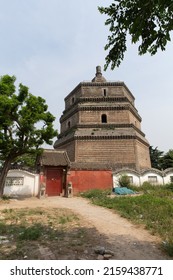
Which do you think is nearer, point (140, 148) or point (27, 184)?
point (27, 184)

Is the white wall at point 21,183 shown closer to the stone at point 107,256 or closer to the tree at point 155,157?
the stone at point 107,256

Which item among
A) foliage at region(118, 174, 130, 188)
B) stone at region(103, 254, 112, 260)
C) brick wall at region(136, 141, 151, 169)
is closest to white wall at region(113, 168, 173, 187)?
foliage at region(118, 174, 130, 188)

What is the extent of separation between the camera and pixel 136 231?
262 inches

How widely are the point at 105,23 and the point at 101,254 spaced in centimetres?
445

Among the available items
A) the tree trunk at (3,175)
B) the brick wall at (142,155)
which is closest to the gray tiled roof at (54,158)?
the tree trunk at (3,175)

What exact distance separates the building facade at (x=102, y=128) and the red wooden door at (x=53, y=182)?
220cm

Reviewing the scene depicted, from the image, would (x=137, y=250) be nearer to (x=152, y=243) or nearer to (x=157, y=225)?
(x=152, y=243)

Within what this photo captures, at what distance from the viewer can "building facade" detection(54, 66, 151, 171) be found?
22.5 meters

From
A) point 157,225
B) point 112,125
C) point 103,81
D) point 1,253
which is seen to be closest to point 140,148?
point 112,125

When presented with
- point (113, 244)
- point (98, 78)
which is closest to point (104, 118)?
point (98, 78)

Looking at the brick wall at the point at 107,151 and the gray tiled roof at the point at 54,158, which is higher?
the brick wall at the point at 107,151

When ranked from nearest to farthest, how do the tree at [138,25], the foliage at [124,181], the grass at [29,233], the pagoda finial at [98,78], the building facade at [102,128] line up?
the tree at [138,25] → the grass at [29,233] → the foliage at [124,181] → the building facade at [102,128] → the pagoda finial at [98,78]

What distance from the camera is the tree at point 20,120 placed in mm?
13703

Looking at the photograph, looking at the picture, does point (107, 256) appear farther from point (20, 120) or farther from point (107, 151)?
point (107, 151)
